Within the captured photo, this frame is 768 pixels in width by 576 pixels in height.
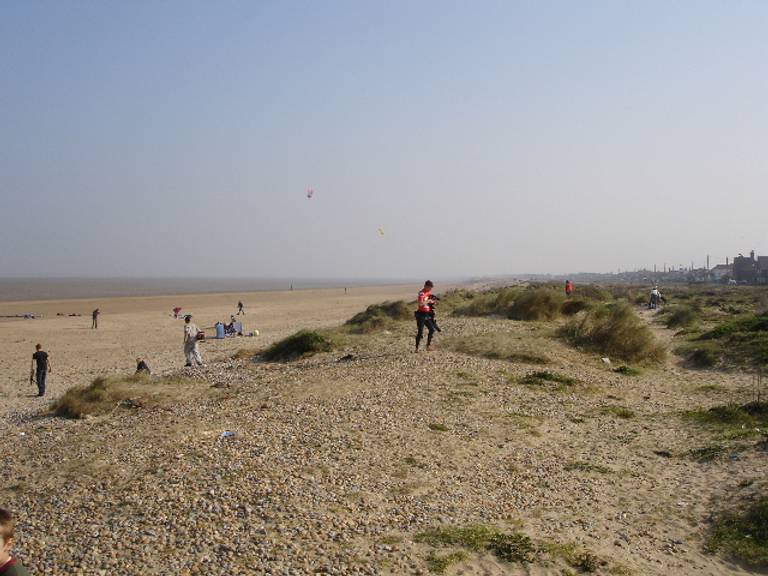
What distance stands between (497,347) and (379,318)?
9230 mm

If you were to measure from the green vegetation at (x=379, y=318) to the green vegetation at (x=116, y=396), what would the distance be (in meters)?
8.98

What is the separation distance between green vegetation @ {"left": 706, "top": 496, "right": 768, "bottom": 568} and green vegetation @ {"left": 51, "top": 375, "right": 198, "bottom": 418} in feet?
31.2

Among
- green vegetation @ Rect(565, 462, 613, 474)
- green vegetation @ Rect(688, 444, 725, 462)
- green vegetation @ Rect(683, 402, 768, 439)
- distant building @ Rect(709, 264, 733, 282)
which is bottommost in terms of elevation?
green vegetation @ Rect(565, 462, 613, 474)

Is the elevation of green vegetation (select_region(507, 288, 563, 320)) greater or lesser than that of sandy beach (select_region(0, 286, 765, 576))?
greater

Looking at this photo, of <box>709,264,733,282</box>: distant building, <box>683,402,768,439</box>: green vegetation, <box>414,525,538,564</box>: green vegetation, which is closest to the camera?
<box>414,525,538,564</box>: green vegetation

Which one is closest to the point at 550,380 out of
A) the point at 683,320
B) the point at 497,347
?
the point at 497,347

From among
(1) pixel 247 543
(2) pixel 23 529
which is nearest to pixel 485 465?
(1) pixel 247 543

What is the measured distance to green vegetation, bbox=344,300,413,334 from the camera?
74.5ft

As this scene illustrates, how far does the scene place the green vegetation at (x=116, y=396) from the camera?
1226 centimetres

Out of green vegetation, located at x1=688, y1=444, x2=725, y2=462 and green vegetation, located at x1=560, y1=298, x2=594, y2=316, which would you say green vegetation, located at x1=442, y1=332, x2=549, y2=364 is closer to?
green vegetation, located at x1=688, y1=444, x2=725, y2=462

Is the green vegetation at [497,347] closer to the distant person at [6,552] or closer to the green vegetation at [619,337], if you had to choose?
the green vegetation at [619,337]

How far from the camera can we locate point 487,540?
586 centimetres

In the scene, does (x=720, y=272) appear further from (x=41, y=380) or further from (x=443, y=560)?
(x=443, y=560)

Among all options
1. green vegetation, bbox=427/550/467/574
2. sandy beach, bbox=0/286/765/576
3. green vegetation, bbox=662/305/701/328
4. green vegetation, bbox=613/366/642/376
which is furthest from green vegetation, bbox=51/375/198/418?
green vegetation, bbox=662/305/701/328
